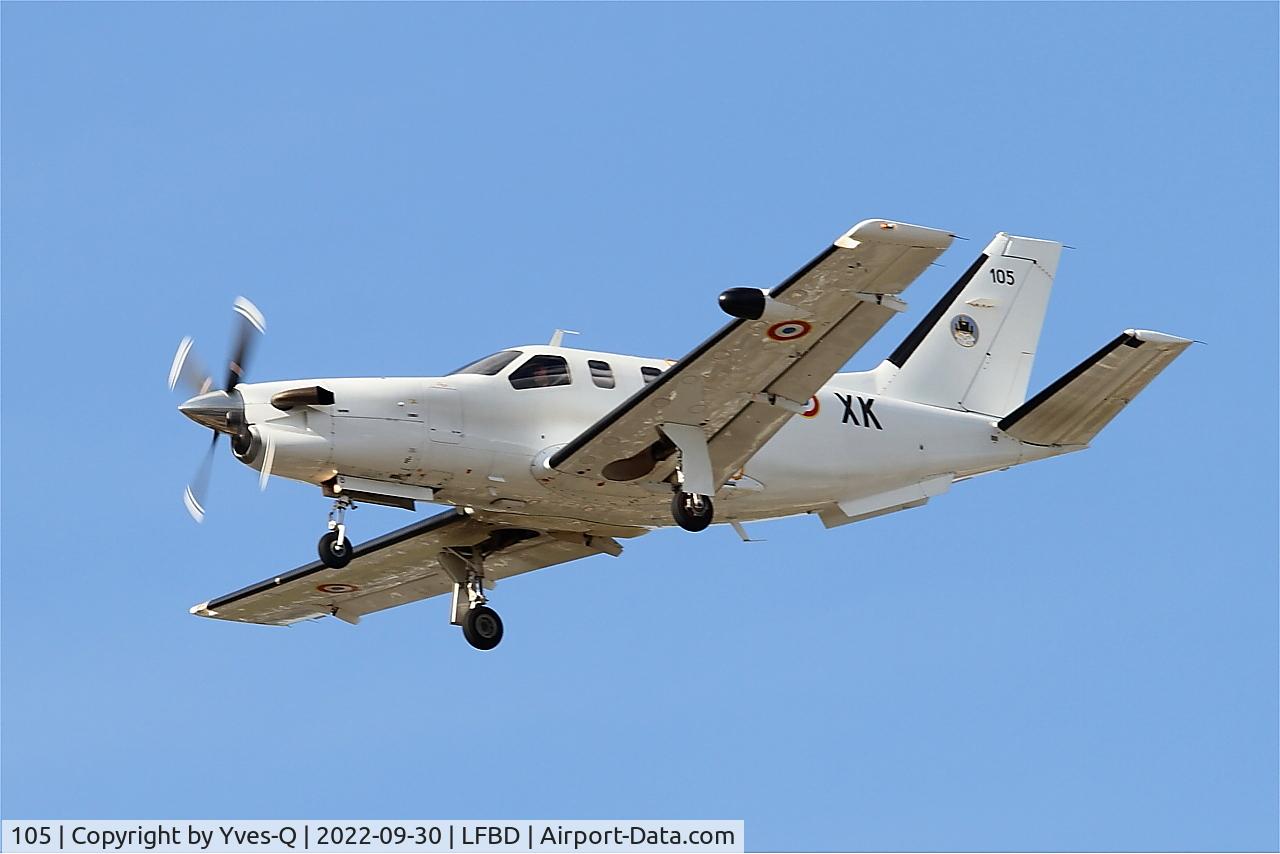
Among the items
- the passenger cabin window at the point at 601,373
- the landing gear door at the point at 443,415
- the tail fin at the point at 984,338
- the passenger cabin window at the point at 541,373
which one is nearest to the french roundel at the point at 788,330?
the passenger cabin window at the point at 601,373

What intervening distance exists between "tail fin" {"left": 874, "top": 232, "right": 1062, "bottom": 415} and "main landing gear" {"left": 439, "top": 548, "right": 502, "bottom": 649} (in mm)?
7129

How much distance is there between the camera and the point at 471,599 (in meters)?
31.2

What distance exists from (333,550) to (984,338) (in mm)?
11892

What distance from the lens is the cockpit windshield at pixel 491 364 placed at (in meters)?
29.0

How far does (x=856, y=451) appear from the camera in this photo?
1219 inches

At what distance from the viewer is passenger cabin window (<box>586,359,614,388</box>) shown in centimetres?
2945

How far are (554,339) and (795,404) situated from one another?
12.3 ft

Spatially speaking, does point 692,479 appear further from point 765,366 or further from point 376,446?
point 376,446

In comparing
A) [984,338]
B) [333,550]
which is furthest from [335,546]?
[984,338]

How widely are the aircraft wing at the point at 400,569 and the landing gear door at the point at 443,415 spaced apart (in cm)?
252

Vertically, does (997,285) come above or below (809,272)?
above

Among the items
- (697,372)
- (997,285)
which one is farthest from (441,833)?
(997,285)

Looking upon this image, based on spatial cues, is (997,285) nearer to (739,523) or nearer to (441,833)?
(739,523)

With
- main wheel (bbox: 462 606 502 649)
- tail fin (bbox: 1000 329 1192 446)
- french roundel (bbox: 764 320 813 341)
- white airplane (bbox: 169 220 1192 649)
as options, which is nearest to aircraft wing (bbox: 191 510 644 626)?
white airplane (bbox: 169 220 1192 649)
